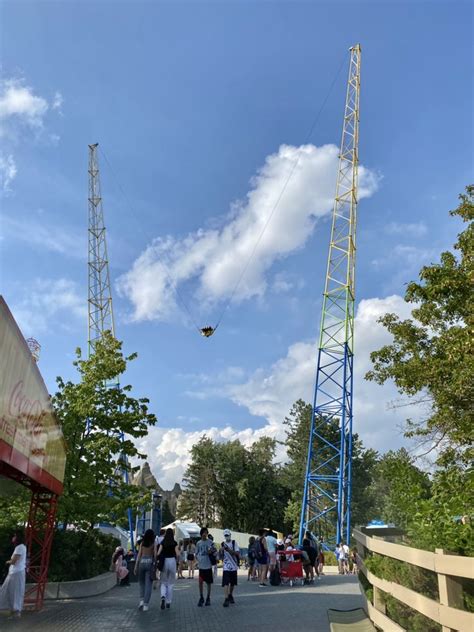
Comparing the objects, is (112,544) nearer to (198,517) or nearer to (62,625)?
(62,625)

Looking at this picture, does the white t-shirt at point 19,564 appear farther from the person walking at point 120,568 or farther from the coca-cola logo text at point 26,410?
the person walking at point 120,568

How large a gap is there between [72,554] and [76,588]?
116cm

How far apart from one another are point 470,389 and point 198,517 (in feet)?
219

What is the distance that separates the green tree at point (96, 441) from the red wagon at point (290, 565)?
469cm

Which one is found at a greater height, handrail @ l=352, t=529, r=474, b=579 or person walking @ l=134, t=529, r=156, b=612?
handrail @ l=352, t=529, r=474, b=579

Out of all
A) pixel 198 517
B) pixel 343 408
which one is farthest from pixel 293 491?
pixel 343 408

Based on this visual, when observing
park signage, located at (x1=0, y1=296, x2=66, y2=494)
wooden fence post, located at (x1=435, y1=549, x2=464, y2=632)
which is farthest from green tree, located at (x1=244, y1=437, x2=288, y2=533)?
wooden fence post, located at (x1=435, y1=549, x2=464, y2=632)

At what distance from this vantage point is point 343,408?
38.3 m

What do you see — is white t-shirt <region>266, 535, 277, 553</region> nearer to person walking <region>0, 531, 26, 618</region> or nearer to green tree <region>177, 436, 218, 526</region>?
person walking <region>0, 531, 26, 618</region>

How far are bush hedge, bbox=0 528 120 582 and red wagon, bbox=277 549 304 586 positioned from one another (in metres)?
5.40

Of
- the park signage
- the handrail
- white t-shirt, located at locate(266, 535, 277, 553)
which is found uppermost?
the park signage

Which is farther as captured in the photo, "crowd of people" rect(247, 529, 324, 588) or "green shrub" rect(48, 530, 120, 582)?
"crowd of people" rect(247, 529, 324, 588)

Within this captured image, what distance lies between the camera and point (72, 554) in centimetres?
1438

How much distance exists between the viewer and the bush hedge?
44.9 feet
